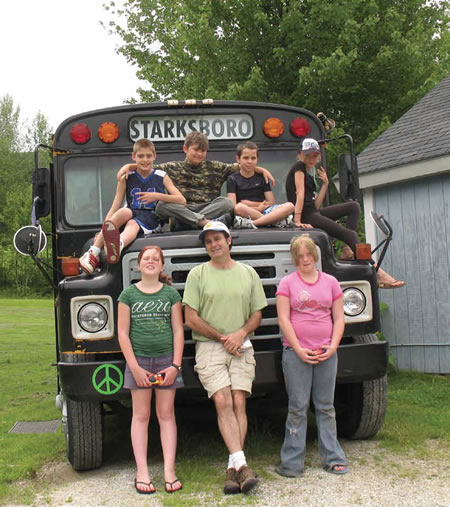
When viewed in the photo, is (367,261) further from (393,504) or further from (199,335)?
(393,504)

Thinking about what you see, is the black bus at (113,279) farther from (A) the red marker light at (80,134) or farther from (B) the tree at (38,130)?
(B) the tree at (38,130)

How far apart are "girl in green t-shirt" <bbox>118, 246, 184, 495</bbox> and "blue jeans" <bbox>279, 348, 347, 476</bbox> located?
739 mm

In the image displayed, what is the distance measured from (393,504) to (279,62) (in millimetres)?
11382

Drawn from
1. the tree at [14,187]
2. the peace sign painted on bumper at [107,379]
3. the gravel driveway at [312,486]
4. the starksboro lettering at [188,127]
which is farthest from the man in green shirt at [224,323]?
the tree at [14,187]

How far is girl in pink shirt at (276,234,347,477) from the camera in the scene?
181 inches

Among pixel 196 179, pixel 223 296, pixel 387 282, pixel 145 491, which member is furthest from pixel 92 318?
pixel 387 282

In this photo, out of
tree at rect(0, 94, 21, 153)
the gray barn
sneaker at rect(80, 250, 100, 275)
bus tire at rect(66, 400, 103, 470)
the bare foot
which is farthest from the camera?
tree at rect(0, 94, 21, 153)

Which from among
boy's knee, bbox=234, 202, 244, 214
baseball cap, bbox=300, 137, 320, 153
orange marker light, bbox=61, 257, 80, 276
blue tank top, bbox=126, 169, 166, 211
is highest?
baseball cap, bbox=300, 137, 320, 153

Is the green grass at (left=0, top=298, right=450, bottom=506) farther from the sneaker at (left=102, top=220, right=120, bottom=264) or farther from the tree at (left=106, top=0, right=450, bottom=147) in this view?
the tree at (left=106, top=0, right=450, bottom=147)

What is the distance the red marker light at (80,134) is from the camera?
592cm

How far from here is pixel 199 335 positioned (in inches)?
183

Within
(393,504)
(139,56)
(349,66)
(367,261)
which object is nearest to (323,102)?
(349,66)

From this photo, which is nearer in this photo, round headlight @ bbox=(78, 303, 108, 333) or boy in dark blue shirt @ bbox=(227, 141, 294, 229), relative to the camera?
round headlight @ bbox=(78, 303, 108, 333)

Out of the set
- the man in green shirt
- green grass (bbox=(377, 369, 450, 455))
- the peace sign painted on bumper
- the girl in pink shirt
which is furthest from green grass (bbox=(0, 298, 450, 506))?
the peace sign painted on bumper
